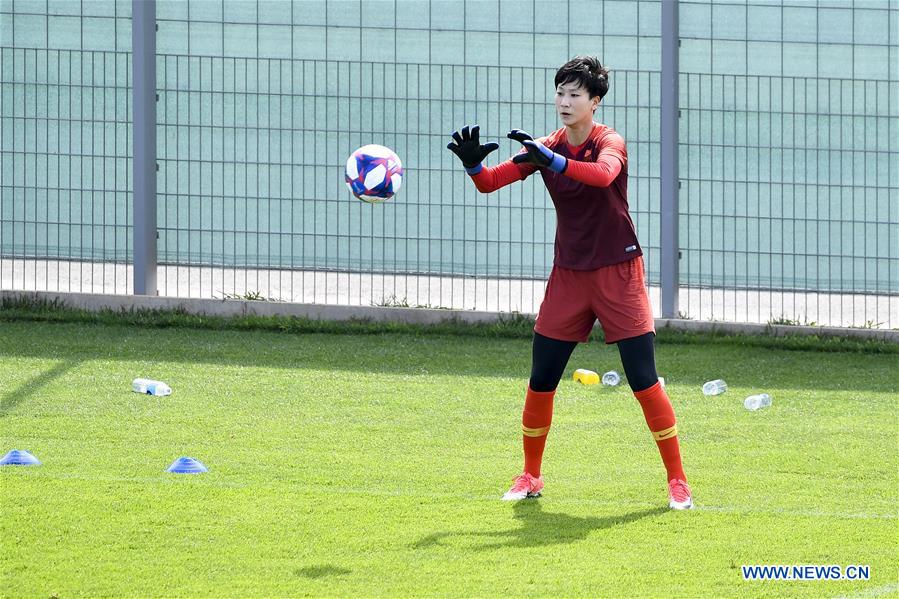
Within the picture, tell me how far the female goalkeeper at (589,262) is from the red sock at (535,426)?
0.02 meters

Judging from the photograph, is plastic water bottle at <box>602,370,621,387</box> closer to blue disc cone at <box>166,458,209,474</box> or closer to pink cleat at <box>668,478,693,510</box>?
pink cleat at <box>668,478,693,510</box>

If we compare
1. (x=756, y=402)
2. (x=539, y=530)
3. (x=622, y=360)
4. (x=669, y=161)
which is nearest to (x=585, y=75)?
(x=622, y=360)

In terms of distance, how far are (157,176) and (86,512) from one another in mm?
5915

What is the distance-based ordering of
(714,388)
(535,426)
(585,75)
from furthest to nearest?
(714,388), (535,426), (585,75)

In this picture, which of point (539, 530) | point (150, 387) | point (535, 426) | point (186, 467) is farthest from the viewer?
point (150, 387)

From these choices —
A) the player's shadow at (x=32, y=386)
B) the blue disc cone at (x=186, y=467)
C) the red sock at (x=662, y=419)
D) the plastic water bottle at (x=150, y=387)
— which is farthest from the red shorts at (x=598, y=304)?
the player's shadow at (x=32, y=386)

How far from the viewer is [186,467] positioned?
7051 millimetres

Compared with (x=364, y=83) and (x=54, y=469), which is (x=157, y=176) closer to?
(x=364, y=83)

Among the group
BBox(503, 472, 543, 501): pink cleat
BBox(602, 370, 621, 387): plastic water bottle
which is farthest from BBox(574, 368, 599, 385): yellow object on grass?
BBox(503, 472, 543, 501): pink cleat

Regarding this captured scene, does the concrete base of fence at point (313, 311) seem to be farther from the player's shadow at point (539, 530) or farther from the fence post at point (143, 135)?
the player's shadow at point (539, 530)

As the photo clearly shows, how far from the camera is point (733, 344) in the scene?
10789 millimetres

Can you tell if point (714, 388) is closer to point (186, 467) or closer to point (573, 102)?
point (573, 102)

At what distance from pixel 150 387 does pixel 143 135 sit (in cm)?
321

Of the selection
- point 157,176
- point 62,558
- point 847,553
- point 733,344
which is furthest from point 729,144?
point 62,558
